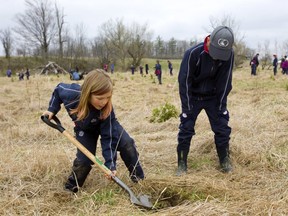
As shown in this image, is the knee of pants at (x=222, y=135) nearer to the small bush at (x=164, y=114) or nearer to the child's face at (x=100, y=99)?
the child's face at (x=100, y=99)

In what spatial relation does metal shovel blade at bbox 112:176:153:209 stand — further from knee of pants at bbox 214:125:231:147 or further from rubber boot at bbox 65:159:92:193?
knee of pants at bbox 214:125:231:147

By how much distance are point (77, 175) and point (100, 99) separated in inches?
30.1

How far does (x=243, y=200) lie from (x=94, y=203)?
1187mm

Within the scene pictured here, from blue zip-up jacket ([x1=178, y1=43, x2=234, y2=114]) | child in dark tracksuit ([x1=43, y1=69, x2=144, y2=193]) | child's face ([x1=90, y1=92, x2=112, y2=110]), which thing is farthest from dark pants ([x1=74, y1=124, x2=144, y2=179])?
blue zip-up jacket ([x1=178, y1=43, x2=234, y2=114])

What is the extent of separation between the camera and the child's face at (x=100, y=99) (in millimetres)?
2551

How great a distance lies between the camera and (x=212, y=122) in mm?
3373

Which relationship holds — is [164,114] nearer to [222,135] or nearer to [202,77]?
[222,135]

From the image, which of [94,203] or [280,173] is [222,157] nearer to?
[280,173]

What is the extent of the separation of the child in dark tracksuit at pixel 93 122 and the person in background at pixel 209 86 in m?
0.69

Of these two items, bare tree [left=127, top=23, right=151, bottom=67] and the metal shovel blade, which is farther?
bare tree [left=127, top=23, right=151, bottom=67]

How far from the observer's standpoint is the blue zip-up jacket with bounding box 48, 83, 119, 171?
2771 mm

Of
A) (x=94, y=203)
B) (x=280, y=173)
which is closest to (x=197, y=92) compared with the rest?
(x=280, y=173)

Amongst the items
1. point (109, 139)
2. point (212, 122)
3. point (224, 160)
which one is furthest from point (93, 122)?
point (224, 160)

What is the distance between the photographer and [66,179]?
310 cm
